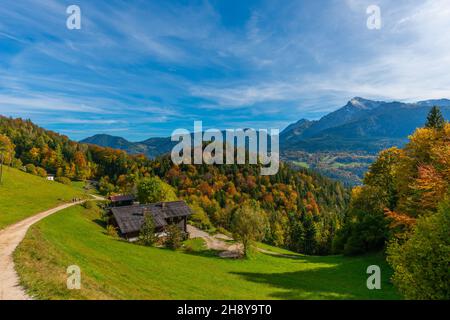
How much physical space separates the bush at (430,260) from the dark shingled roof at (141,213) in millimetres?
48596

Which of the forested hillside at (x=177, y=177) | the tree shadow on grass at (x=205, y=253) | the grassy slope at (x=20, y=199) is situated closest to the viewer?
the grassy slope at (x=20, y=199)

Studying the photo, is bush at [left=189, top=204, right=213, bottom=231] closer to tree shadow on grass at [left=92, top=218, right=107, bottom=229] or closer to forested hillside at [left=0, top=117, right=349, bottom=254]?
tree shadow on grass at [left=92, top=218, right=107, bottom=229]

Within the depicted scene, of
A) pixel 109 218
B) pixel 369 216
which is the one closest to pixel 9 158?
pixel 109 218

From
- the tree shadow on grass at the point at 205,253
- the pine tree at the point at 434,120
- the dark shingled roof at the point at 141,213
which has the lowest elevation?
the tree shadow on grass at the point at 205,253

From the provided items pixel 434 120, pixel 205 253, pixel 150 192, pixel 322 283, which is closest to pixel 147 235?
pixel 205 253

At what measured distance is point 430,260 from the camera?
1440 cm

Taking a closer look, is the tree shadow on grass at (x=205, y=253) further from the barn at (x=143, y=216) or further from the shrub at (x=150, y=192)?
the shrub at (x=150, y=192)

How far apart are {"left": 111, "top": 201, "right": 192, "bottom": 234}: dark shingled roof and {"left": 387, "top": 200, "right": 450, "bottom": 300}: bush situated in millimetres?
48596

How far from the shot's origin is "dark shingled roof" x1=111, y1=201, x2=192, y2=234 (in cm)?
5331

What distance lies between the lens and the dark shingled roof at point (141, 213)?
175ft

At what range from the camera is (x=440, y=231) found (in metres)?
14.7

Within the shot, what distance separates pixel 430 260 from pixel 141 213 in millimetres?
55123

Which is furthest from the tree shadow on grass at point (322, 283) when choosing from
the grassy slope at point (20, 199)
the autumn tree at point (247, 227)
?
the grassy slope at point (20, 199)
